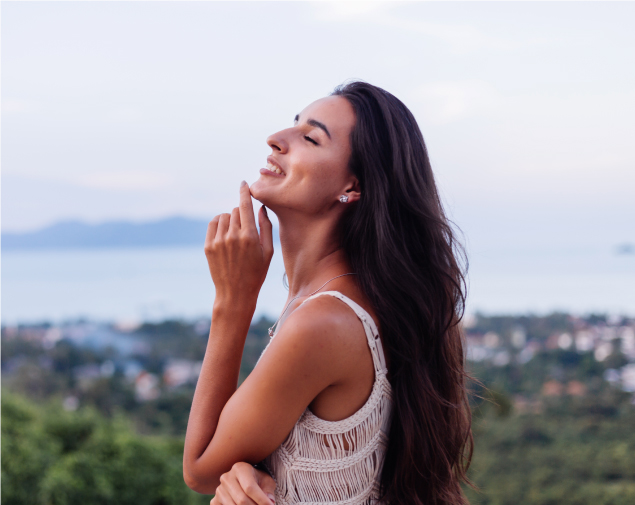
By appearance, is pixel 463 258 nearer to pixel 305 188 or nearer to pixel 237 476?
pixel 305 188

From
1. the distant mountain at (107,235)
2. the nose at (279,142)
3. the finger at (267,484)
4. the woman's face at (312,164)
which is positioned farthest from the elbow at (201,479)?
the distant mountain at (107,235)

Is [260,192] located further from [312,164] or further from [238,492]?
[238,492]

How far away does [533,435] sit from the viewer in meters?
8.02

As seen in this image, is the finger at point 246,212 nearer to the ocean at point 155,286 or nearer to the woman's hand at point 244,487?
the woman's hand at point 244,487

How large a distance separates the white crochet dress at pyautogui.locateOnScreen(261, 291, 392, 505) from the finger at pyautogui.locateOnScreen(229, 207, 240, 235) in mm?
285

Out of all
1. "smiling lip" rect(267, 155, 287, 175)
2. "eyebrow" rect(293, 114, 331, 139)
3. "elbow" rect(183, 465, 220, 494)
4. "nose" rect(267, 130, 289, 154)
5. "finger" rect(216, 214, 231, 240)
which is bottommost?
"elbow" rect(183, 465, 220, 494)

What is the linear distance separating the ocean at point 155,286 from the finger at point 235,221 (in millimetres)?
6305

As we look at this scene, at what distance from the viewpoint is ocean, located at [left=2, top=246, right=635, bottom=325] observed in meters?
8.35

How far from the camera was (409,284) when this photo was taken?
1.57m

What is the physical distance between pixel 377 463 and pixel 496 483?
6.58 metres

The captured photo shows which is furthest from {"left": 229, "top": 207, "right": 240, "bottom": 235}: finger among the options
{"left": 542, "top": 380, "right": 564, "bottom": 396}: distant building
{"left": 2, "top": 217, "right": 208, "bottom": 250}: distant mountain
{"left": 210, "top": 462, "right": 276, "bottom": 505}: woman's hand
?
{"left": 542, "top": 380, "right": 564, "bottom": 396}: distant building

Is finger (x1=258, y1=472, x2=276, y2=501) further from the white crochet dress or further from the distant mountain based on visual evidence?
the distant mountain

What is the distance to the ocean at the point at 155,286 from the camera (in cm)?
835

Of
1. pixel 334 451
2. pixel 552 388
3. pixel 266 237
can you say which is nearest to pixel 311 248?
pixel 266 237
